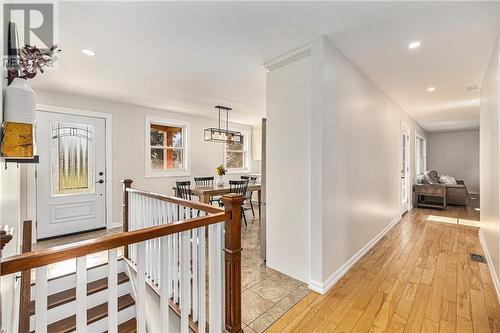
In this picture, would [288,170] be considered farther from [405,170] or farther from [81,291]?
[405,170]

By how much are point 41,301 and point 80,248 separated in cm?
27

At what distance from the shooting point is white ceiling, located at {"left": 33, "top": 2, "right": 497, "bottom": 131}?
1802 millimetres

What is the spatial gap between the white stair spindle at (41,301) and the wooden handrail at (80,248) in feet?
0.21

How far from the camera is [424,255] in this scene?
3084mm

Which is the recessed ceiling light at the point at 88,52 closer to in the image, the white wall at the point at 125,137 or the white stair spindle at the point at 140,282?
the white wall at the point at 125,137

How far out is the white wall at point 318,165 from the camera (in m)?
2.22

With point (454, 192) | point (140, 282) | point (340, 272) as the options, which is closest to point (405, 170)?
point (454, 192)

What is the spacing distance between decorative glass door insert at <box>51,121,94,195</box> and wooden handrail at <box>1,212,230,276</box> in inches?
144

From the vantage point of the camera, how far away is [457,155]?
840 cm

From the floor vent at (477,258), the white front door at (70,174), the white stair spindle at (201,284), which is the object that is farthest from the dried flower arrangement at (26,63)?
the floor vent at (477,258)

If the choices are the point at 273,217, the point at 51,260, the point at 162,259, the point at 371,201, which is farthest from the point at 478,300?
the point at 51,260

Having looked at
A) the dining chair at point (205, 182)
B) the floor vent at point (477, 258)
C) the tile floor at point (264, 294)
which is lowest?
the tile floor at point (264, 294)

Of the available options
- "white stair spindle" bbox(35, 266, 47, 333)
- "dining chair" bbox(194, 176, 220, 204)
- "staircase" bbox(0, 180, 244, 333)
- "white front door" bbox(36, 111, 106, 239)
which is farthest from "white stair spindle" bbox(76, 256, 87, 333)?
"dining chair" bbox(194, 176, 220, 204)

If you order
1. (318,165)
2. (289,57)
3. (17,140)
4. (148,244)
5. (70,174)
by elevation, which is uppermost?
(289,57)
